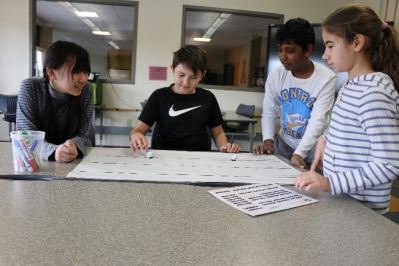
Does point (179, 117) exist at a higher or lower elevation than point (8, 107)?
higher

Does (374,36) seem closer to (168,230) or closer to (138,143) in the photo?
(168,230)

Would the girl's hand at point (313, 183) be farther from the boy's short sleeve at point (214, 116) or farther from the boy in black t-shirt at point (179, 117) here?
the boy's short sleeve at point (214, 116)

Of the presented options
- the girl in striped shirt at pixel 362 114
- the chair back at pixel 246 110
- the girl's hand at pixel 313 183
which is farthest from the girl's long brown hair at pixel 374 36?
the chair back at pixel 246 110

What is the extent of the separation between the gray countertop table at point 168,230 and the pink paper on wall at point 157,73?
412cm

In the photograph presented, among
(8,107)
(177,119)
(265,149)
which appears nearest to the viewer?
(265,149)

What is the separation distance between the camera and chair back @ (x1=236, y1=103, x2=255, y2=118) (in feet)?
14.8

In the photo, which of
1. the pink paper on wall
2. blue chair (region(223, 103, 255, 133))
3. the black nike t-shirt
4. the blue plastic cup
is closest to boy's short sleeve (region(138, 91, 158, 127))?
the black nike t-shirt

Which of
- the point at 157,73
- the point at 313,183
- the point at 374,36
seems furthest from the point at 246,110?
the point at 313,183

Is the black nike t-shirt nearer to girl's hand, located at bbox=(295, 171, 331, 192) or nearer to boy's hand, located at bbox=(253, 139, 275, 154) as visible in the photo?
boy's hand, located at bbox=(253, 139, 275, 154)

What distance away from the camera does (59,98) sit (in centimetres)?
141

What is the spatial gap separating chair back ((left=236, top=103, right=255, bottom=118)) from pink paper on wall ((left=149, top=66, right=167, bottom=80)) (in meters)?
1.14

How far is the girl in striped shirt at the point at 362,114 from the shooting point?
0.88 metres

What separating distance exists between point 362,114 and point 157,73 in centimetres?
423

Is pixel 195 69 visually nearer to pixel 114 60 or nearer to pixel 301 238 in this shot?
pixel 301 238
